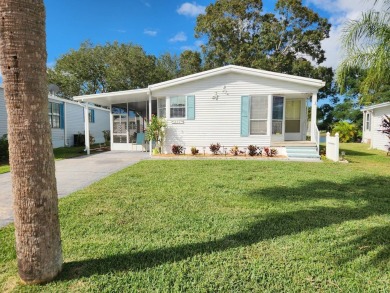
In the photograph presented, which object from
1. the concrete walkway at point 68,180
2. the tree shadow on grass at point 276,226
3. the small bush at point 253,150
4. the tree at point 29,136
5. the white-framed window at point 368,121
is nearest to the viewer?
the tree at point 29,136

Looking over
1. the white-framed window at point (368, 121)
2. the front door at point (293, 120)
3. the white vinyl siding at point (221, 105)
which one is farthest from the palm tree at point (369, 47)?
the white-framed window at point (368, 121)

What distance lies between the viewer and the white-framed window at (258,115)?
1187cm

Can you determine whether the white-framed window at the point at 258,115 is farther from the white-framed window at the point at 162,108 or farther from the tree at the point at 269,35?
the tree at the point at 269,35

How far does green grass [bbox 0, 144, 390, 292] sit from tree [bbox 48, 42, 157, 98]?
2367 centimetres

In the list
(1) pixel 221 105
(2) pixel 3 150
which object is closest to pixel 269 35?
(1) pixel 221 105

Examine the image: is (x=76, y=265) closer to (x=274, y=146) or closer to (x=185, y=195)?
(x=185, y=195)

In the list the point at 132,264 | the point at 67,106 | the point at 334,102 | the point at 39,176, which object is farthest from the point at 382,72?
the point at 334,102

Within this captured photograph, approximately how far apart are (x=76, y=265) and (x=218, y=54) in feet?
81.6

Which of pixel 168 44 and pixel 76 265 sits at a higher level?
pixel 168 44

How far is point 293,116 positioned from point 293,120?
0.72 ft

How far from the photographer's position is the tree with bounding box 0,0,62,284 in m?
2.08

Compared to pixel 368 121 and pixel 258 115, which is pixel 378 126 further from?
pixel 258 115

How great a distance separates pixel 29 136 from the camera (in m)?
2.15

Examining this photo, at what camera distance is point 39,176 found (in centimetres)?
223
